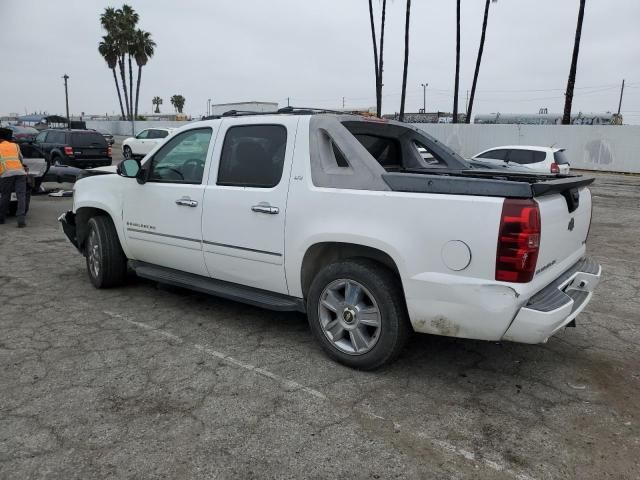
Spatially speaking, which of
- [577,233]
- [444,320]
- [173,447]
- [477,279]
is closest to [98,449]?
[173,447]

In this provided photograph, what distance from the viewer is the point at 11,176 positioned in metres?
8.88

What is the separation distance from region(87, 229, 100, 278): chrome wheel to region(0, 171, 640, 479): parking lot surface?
55 cm

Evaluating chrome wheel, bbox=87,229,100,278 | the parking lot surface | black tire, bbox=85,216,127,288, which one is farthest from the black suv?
→ the parking lot surface

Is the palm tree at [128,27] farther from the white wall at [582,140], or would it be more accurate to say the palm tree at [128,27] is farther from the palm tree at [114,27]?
the white wall at [582,140]

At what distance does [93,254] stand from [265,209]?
2.57 m

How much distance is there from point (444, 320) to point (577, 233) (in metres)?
1.27

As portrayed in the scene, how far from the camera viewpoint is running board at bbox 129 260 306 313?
389 centimetres

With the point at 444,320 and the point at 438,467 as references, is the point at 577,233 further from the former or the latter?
the point at 438,467

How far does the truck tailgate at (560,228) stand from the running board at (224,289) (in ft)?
5.57

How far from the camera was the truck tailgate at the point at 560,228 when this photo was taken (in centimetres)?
301

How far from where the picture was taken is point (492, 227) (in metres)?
2.86

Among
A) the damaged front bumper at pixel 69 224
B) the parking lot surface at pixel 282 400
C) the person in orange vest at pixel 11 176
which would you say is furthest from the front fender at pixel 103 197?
the person in orange vest at pixel 11 176

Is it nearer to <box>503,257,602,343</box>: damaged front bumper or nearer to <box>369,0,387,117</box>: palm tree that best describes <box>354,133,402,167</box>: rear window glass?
<box>503,257,602,343</box>: damaged front bumper

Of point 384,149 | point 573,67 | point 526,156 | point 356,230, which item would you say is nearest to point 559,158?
point 526,156
